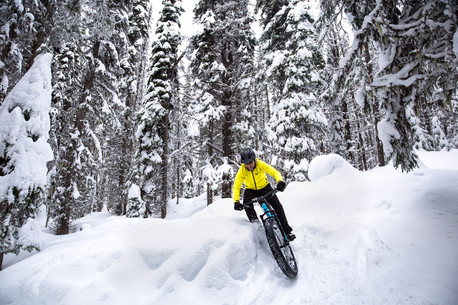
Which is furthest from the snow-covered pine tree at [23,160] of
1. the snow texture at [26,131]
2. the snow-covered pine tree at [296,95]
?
the snow-covered pine tree at [296,95]

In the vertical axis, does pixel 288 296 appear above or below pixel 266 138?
below

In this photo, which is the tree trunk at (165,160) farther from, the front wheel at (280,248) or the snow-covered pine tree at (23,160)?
the front wheel at (280,248)

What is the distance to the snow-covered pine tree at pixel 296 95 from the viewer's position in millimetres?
11578

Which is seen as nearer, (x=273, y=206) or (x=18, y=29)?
(x=273, y=206)

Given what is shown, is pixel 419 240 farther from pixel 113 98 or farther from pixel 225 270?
pixel 113 98

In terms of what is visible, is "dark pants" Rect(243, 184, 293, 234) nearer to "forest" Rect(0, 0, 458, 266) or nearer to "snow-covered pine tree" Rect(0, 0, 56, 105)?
"forest" Rect(0, 0, 458, 266)

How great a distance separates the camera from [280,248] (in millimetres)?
4191

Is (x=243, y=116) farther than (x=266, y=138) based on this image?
No

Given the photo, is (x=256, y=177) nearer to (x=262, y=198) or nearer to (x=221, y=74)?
(x=262, y=198)

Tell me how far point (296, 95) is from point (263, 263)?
982 centimetres

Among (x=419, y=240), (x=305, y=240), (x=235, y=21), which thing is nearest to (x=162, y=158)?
(x=235, y=21)

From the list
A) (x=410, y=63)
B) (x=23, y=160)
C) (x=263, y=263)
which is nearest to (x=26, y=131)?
(x=23, y=160)

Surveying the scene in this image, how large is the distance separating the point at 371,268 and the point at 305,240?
1519 mm

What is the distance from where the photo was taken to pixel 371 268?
3721 millimetres
